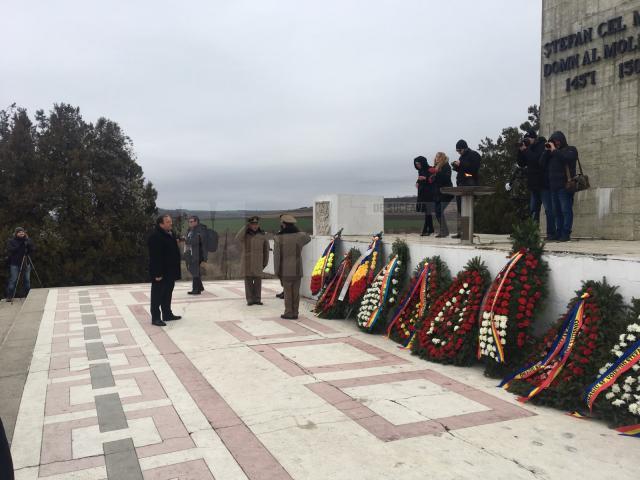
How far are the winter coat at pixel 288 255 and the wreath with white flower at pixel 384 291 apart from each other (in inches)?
50.6

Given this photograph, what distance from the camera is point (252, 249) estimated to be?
9.17 metres

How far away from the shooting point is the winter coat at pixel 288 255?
7.97 m

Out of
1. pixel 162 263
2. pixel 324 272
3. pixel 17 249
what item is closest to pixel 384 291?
pixel 324 272

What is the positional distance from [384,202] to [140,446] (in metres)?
7.74

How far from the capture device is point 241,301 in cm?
986

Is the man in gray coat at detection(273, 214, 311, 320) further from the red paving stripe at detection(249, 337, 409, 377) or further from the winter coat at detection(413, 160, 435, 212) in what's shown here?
the winter coat at detection(413, 160, 435, 212)

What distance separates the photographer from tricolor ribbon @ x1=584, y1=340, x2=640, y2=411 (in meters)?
3.79

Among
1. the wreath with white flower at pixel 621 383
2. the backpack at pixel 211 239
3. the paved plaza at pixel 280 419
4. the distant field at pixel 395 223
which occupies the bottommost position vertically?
the paved plaza at pixel 280 419

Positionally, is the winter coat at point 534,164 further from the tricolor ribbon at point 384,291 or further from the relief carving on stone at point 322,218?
the relief carving on stone at point 322,218

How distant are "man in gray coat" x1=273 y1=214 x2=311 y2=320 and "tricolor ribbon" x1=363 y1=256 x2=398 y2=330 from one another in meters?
1.46

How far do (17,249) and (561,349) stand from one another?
1077 cm

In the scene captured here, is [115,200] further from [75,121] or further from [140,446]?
[140,446]

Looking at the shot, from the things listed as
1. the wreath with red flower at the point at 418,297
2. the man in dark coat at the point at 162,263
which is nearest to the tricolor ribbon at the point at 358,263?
the wreath with red flower at the point at 418,297

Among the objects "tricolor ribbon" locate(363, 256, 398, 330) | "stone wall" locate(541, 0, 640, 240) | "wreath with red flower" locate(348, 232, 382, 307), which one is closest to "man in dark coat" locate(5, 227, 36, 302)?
"wreath with red flower" locate(348, 232, 382, 307)
